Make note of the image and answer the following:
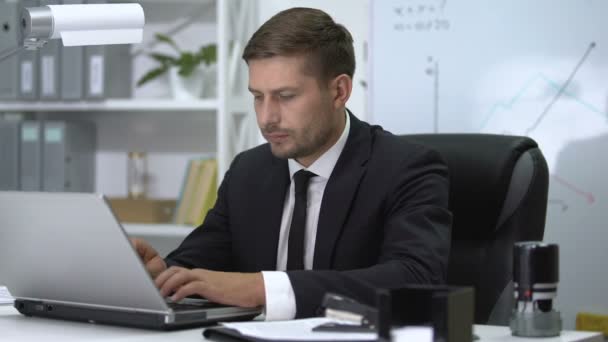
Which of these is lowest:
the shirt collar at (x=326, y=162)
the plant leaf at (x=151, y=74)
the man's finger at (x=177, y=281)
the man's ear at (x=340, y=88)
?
the man's finger at (x=177, y=281)

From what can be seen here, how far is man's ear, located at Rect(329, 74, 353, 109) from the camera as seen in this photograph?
1999 millimetres

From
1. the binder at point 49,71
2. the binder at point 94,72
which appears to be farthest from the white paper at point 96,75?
the binder at point 49,71

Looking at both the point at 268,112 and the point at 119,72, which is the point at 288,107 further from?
the point at 119,72

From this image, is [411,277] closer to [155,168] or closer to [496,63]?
[496,63]

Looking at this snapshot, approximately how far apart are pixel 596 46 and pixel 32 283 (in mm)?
1706

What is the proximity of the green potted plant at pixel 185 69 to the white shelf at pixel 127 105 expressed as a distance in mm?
80

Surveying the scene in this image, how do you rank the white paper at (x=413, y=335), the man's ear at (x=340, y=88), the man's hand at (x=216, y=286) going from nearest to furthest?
the white paper at (x=413, y=335), the man's hand at (x=216, y=286), the man's ear at (x=340, y=88)

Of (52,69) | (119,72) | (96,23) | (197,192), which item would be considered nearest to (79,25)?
(96,23)

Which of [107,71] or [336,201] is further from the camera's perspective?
[107,71]

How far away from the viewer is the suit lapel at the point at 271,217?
1.91 metres

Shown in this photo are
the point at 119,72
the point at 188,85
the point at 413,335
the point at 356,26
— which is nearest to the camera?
the point at 413,335

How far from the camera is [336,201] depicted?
1.84 meters

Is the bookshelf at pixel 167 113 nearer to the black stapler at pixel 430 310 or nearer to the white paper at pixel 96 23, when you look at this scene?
the white paper at pixel 96 23

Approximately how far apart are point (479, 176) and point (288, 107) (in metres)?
0.42
